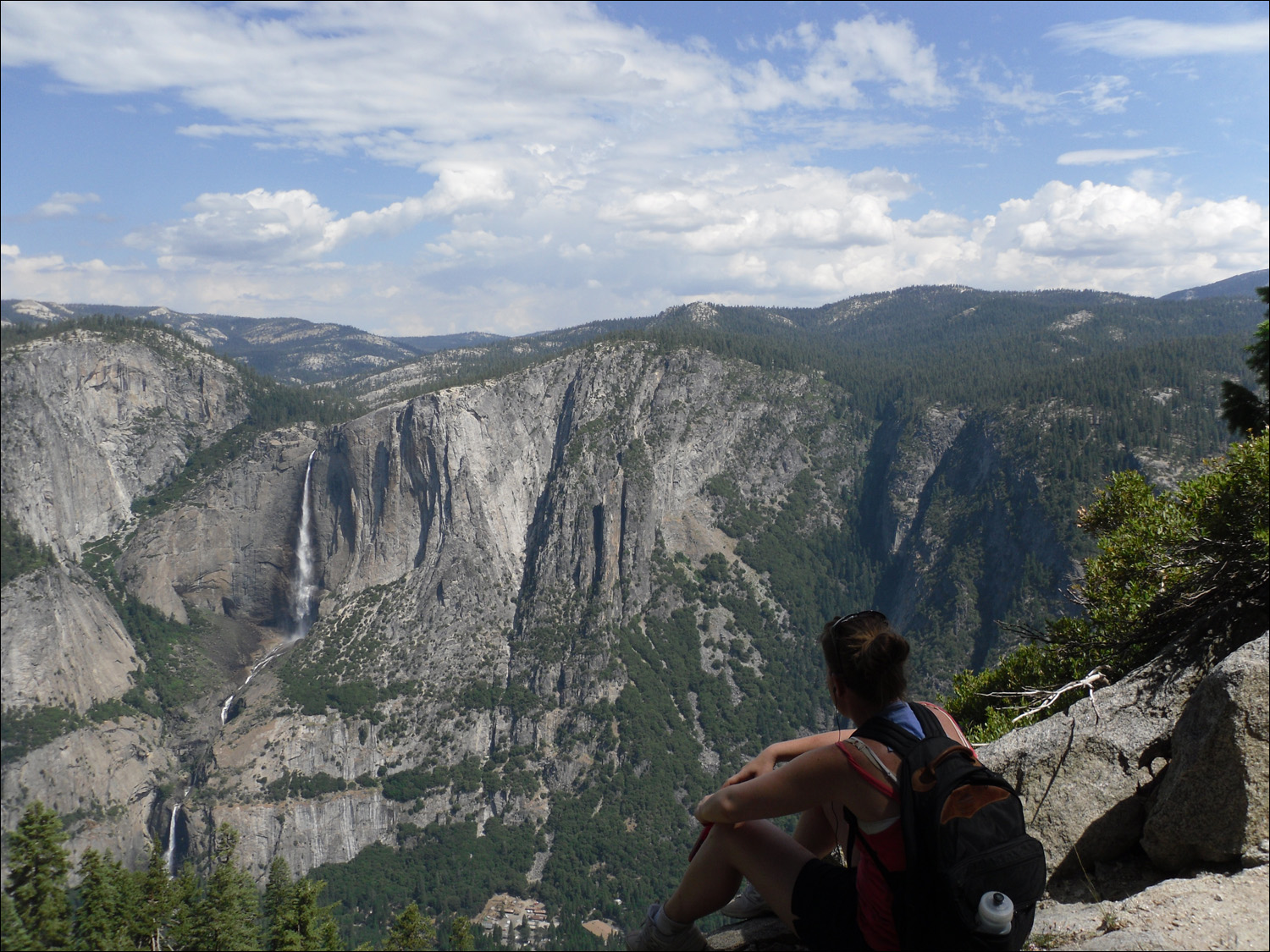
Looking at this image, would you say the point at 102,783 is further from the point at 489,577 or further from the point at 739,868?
the point at 739,868

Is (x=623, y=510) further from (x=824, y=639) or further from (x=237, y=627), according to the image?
(x=824, y=639)

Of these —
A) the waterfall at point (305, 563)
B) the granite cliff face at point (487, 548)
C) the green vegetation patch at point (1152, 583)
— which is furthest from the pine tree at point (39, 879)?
the waterfall at point (305, 563)

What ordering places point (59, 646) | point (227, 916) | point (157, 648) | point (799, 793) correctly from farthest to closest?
point (157, 648) → point (59, 646) → point (227, 916) → point (799, 793)

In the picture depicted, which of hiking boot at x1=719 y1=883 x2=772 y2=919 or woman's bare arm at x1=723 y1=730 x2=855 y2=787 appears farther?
hiking boot at x1=719 y1=883 x2=772 y2=919

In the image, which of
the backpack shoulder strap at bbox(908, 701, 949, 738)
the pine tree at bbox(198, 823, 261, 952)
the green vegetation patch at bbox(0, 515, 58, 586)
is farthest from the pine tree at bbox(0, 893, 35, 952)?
the green vegetation patch at bbox(0, 515, 58, 586)

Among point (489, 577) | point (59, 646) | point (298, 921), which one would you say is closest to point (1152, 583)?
point (298, 921)

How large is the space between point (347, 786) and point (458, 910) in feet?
95.9

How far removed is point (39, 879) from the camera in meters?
37.6

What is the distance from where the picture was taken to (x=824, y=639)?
5688 mm

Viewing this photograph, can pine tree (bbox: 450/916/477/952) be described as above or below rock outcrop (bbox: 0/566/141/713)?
below

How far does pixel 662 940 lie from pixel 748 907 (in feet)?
3.85

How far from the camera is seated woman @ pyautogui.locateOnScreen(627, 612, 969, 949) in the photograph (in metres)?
5.18

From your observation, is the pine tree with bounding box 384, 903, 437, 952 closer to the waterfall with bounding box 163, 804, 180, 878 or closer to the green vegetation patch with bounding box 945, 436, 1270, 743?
the green vegetation patch with bounding box 945, 436, 1270, 743

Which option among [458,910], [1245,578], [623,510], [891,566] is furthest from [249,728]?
[1245,578]
